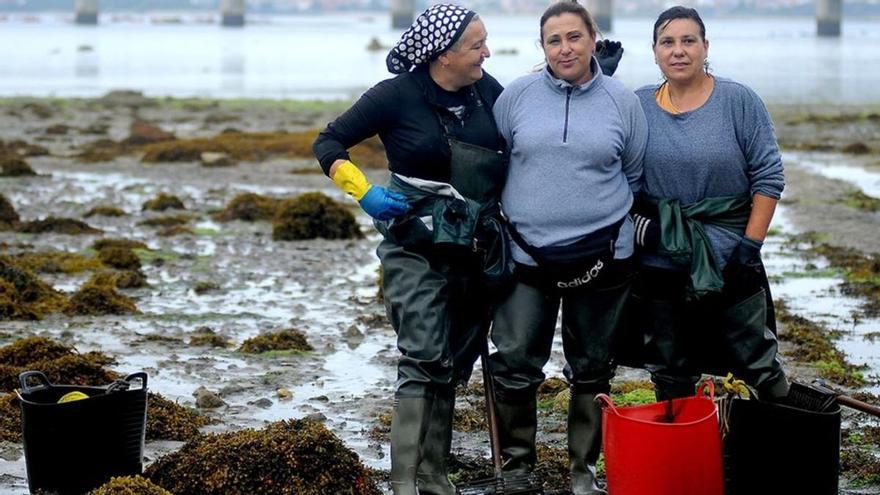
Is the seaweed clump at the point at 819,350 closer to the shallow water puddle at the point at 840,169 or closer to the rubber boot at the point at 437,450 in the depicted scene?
the rubber boot at the point at 437,450

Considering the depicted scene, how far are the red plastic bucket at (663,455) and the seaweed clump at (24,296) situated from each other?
5837 mm

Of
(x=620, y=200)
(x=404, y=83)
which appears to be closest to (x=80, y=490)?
(x=404, y=83)

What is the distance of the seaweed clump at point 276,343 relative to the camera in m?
9.08

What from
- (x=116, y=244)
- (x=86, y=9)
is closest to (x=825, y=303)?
(x=116, y=244)

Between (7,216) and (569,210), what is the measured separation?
10.6 meters

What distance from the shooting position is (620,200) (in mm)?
5582

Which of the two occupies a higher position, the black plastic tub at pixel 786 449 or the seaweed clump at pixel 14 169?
the black plastic tub at pixel 786 449

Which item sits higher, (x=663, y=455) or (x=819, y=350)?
(x=663, y=455)

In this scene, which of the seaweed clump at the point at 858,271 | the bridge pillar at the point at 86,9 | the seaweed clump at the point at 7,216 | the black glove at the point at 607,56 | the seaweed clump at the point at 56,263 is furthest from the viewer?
the bridge pillar at the point at 86,9

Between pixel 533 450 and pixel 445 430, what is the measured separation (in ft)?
1.24

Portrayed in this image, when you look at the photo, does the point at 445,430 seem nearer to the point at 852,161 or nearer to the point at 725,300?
the point at 725,300

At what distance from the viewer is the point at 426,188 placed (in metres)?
5.59

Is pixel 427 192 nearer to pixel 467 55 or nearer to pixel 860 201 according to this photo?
pixel 467 55

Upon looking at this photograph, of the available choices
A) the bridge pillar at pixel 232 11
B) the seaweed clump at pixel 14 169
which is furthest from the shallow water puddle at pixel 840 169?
the bridge pillar at pixel 232 11
